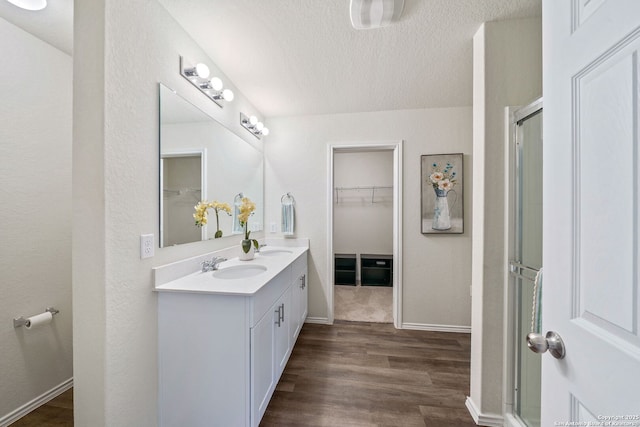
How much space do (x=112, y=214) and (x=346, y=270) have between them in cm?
347

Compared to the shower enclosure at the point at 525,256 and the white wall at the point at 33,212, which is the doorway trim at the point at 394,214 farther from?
the white wall at the point at 33,212

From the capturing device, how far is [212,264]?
1664 millimetres

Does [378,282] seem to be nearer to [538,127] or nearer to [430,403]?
[430,403]

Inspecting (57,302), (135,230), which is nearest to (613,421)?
(135,230)

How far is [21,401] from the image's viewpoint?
1.40m

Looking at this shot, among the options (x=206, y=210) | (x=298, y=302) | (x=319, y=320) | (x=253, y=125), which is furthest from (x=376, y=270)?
(x=206, y=210)

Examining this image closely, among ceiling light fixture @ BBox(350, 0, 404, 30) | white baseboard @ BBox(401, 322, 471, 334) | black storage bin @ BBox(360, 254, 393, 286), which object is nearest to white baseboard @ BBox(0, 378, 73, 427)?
white baseboard @ BBox(401, 322, 471, 334)

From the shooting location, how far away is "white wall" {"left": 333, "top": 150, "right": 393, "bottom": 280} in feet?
14.2

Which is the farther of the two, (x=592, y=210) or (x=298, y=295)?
(x=298, y=295)

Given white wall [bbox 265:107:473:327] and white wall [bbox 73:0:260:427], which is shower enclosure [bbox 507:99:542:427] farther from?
white wall [bbox 73:0:260:427]

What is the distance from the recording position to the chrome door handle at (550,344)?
0.58 m

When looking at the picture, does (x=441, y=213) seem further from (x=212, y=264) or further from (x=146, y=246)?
(x=146, y=246)

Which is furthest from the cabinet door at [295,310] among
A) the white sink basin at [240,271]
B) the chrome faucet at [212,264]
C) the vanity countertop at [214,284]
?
the chrome faucet at [212,264]

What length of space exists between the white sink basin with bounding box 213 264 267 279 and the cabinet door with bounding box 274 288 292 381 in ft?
0.89
